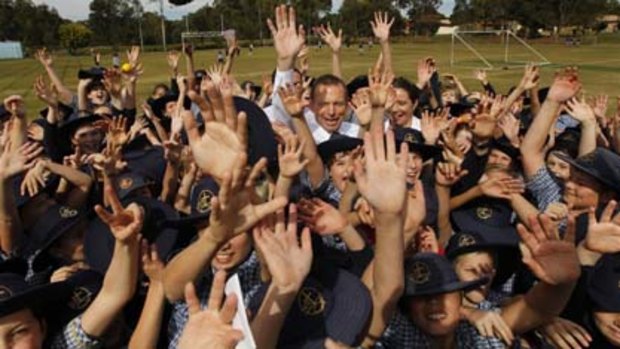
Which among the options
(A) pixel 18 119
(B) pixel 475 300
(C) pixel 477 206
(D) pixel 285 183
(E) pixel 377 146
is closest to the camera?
(E) pixel 377 146

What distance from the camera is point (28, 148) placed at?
452 centimetres

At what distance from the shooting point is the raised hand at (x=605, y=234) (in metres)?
3.41

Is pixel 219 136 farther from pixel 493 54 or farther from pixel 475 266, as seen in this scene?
pixel 493 54

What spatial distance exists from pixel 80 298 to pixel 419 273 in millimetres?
1859

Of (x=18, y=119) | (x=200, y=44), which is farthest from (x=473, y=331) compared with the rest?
(x=200, y=44)

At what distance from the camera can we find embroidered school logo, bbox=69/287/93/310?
135 inches

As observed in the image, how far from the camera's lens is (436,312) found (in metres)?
3.40

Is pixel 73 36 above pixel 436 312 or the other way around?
above

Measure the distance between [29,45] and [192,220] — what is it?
112 metres

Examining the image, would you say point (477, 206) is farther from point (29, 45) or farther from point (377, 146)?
point (29, 45)

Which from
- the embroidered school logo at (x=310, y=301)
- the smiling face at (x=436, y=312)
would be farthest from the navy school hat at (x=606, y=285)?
the embroidered school logo at (x=310, y=301)

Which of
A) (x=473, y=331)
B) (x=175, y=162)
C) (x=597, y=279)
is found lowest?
(x=473, y=331)

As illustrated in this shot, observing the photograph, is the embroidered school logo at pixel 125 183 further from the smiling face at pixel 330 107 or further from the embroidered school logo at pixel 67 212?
the smiling face at pixel 330 107

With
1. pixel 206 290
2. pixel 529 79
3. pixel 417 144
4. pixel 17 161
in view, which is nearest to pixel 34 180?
pixel 17 161
